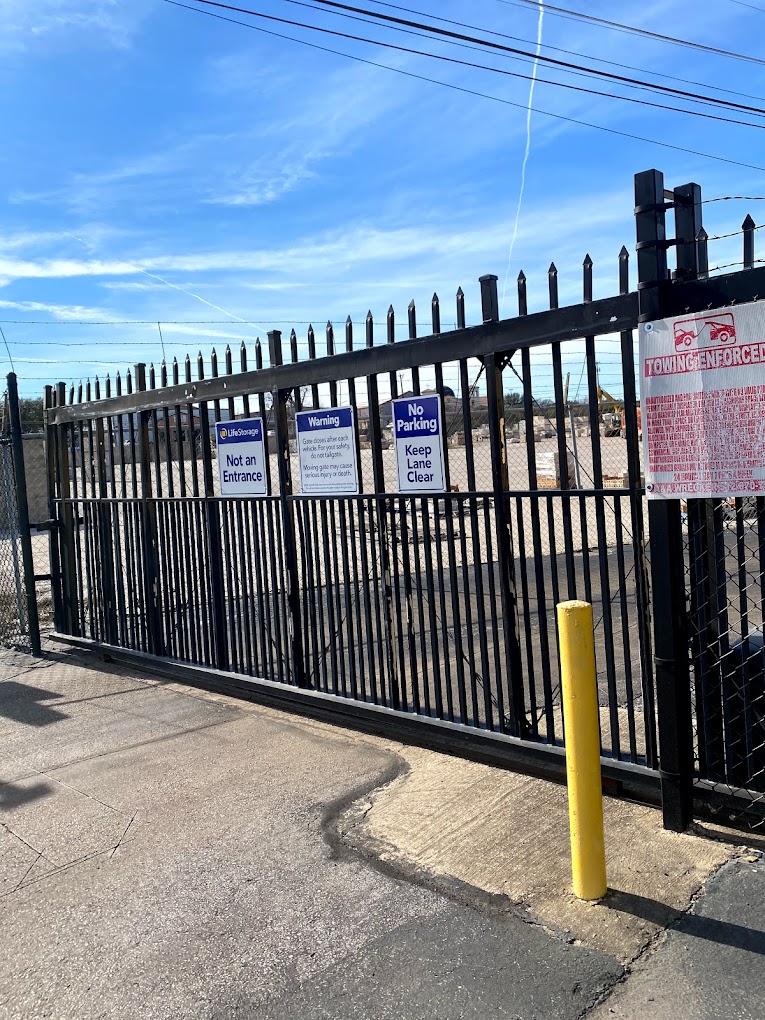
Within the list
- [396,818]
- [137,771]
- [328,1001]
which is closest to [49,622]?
[137,771]

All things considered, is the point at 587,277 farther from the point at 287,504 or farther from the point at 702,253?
the point at 287,504

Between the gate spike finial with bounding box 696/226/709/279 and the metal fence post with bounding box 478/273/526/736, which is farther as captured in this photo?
the metal fence post with bounding box 478/273/526/736

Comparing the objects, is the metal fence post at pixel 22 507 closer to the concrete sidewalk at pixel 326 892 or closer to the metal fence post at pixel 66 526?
the metal fence post at pixel 66 526

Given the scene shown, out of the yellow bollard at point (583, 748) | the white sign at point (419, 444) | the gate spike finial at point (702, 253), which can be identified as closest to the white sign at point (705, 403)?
the gate spike finial at point (702, 253)

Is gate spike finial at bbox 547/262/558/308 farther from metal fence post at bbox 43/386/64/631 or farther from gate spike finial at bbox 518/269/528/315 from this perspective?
metal fence post at bbox 43/386/64/631

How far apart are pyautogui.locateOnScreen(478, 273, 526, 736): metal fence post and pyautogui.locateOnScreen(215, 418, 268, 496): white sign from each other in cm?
219

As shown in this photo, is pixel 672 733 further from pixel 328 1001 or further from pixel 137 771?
pixel 137 771

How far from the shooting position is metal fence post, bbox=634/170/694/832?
389 cm

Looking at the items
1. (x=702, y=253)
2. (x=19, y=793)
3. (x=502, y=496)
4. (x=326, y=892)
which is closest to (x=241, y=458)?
(x=502, y=496)

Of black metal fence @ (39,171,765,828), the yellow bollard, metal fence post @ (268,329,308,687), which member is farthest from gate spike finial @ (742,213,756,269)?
metal fence post @ (268,329,308,687)

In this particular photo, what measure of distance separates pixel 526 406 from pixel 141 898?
2952 mm

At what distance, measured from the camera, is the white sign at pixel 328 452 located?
18.5 feet

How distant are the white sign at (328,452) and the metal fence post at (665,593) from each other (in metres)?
2.20

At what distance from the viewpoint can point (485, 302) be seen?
4719mm
